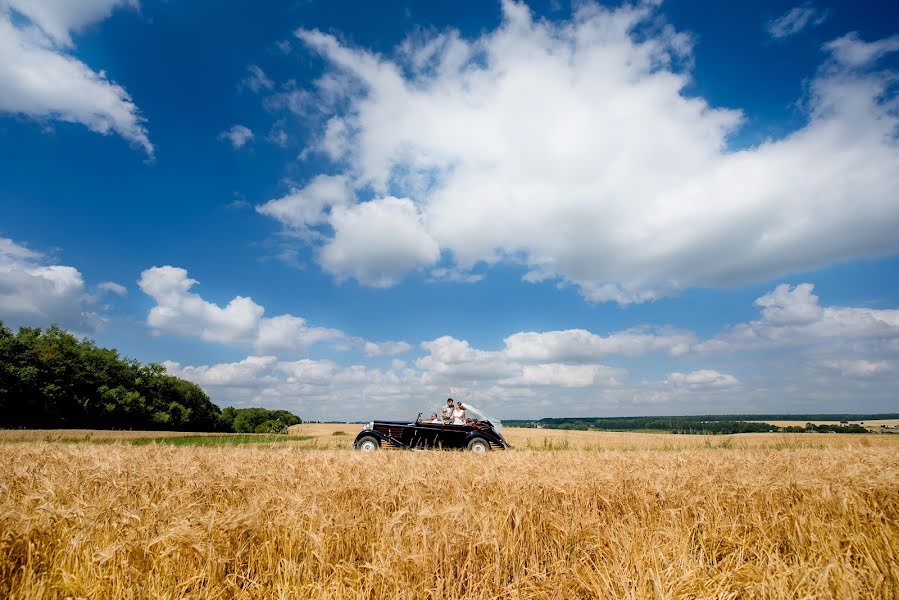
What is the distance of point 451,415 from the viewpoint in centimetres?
1877

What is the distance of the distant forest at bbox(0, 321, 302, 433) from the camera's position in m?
51.8

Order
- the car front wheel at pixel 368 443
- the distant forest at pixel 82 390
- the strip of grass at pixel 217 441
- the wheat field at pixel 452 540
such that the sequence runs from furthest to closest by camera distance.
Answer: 1. the distant forest at pixel 82 390
2. the strip of grass at pixel 217 441
3. the car front wheel at pixel 368 443
4. the wheat field at pixel 452 540

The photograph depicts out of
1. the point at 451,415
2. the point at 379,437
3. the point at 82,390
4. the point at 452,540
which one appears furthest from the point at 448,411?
the point at 82,390

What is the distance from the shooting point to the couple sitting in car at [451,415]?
58.8 ft

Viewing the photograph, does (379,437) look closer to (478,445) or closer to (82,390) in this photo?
(478,445)

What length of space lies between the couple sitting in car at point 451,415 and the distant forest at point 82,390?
36613 mm

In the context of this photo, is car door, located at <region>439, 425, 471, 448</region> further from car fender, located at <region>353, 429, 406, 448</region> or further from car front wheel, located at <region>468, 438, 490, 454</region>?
car fender, located at <region>353, 429, 406, 448</region>

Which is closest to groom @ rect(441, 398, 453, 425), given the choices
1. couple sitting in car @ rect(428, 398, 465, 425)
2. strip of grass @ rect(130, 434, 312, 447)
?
couple sitting in car @ rect(428, 398, 465, 425)

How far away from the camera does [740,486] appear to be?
5.96 meters

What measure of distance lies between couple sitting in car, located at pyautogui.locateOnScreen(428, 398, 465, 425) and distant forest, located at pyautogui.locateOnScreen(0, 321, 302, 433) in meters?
36.6

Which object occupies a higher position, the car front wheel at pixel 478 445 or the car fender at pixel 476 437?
the car fender at pixel 476 437

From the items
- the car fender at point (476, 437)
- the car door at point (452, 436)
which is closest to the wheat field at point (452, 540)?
the car fender at point (476, 437)

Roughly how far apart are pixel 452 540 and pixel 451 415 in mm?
15576

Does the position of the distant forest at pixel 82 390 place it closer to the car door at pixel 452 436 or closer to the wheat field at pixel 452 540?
the car door at pixel 452 436
